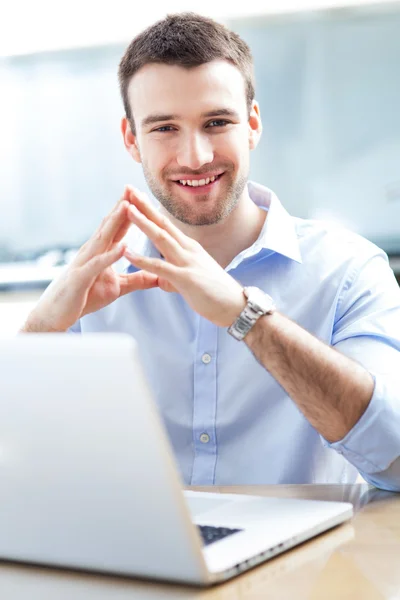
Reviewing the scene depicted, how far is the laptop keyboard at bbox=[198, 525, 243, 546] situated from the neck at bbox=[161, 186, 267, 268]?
0.87 metres

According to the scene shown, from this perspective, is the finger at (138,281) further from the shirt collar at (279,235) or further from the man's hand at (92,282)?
the shirt collar at (279,235)

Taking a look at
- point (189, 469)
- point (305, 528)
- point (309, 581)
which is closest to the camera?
point (309, 581)

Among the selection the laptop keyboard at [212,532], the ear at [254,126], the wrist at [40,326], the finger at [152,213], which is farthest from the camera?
the ear at [254,126]

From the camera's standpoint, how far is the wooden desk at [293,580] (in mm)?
781

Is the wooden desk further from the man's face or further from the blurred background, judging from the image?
the blurred background

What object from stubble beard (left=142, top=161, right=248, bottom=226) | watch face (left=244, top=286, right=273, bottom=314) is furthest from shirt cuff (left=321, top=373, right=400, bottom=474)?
stubble beard (left=142, top=161, right=248, bottom=226)

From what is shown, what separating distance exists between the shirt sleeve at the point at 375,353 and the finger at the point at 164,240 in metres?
0.34

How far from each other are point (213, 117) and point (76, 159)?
5.30 feet

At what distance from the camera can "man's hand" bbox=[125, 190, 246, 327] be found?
129 cm

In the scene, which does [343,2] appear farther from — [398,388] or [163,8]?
[398,388]

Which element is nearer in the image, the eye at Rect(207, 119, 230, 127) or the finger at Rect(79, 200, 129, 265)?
the finger at Rect(79, 200, 129, 265)

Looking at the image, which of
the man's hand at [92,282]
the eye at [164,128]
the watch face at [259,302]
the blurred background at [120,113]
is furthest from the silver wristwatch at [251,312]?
the blurred background at [120,113]

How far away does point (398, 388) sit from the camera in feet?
4.31

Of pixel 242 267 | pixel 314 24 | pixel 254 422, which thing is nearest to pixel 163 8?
pixel 314 24
